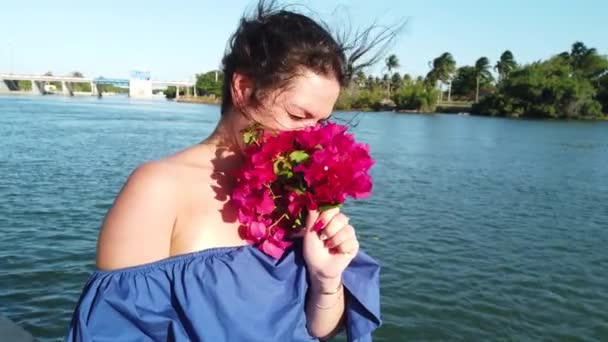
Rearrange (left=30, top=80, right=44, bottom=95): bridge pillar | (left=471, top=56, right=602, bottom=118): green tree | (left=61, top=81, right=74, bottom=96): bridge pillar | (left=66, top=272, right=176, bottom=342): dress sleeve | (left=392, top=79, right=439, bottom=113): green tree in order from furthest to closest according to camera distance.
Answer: (left=61, top=81, right=74, bottom=96): bridge pillar, (left=30, top=80, right=44, bottom=95): bridge pillar, (left=392, top=79, right=439, bottom=113): green tree, (left=471, top=56, right=602, bottom=118): green tree, (left=66, top=272, right=176, bottom=342): dress sleeve

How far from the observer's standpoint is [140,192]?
1.50m

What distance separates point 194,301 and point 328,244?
0.43m

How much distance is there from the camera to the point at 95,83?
153m

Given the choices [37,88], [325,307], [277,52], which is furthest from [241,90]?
[37,88]

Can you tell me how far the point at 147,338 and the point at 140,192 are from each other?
0.42 meters

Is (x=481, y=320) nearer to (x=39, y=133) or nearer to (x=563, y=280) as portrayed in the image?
(x=563, y=280)

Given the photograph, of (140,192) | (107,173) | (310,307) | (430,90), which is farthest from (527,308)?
(430,90)

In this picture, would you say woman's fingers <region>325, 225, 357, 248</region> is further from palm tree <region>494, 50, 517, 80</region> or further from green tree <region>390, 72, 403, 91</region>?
palm tree <region>494, 50, 517, 80</region>

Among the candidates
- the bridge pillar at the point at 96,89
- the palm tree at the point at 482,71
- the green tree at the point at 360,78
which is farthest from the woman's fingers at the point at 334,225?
the bridge pillar at the point at 96,89

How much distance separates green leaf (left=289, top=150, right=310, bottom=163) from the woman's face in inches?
6.1

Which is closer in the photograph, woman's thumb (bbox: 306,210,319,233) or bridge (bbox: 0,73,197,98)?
woman's thumb (bbox: 306,210,319,233)

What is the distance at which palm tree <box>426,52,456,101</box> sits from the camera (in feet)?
401

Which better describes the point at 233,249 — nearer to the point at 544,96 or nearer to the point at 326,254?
the point at 326,254

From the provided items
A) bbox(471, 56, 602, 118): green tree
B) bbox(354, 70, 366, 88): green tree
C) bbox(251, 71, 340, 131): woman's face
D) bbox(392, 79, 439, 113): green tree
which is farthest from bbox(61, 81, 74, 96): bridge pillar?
bbox(251, 71, 340, 131): woman's face
